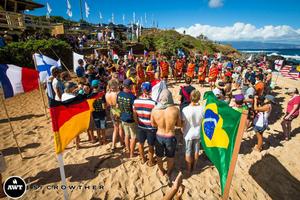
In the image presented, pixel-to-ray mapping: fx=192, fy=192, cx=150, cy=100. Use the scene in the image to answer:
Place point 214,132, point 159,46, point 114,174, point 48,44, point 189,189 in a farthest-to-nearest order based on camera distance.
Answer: point 159,46
point 48,44
point 114,174
point 189,189
point 214,132

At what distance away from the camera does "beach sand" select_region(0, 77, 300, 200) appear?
418 centimetres

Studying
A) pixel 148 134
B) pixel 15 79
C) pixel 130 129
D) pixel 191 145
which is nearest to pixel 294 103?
pixel 191 145

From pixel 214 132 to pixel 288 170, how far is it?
3.68 m

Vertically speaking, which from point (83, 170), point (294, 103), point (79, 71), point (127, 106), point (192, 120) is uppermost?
point (79, 71)

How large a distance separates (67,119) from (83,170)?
6.69 feet

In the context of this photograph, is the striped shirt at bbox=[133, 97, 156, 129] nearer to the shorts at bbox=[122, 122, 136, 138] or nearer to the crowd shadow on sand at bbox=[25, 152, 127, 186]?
the shorts at bbox=[122, 122, 136, 138]

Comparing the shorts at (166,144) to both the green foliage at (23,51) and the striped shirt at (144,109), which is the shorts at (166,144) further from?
the green foliage at (23,51)

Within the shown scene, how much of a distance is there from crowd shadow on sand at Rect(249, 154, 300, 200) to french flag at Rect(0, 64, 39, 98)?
22.0 ft

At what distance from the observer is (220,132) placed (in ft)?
10.9

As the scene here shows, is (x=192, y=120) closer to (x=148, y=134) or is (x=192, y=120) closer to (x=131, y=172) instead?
(x=148, y=134)

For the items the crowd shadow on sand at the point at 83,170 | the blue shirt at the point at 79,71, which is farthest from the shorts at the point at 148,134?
the blue shirt at the point at 79,71

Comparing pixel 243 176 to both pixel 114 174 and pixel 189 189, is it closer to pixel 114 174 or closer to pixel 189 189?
pixel 189 189

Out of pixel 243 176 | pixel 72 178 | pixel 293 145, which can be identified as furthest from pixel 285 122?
pixel 72 178

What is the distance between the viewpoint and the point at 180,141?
20.7 feet
